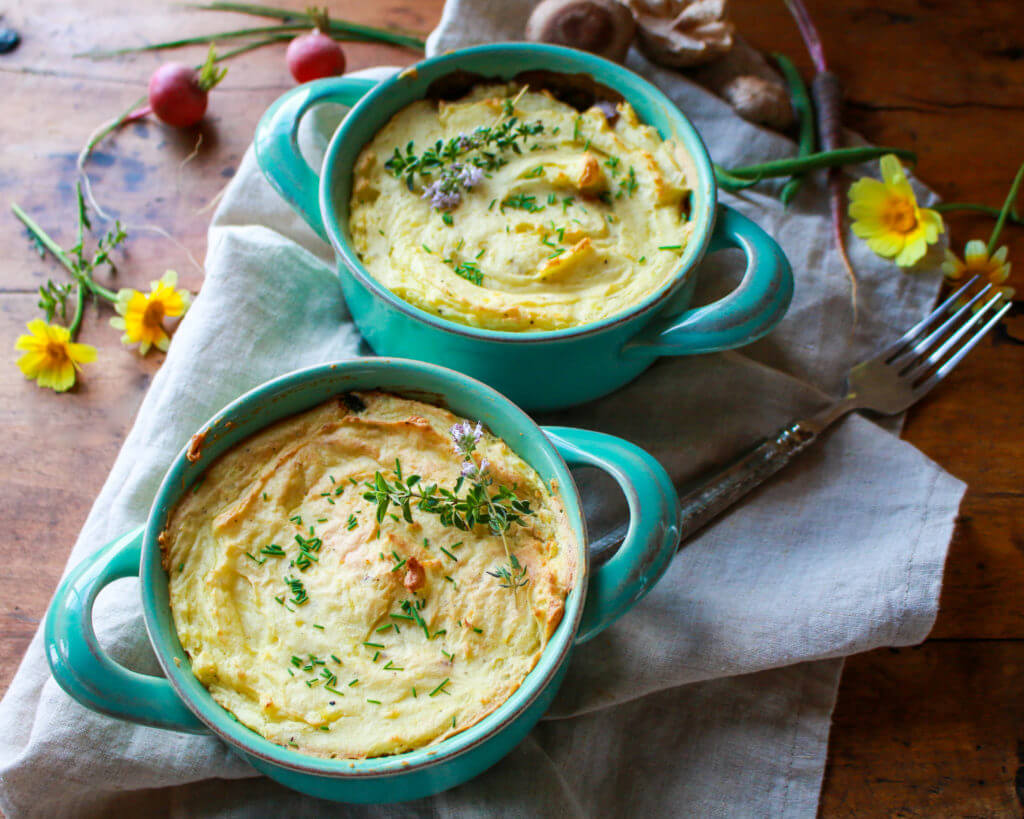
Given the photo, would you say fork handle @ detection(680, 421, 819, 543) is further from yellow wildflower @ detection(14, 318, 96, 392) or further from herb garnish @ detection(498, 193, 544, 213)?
yellow wildflower @ detection(14, 318, 96, 392)

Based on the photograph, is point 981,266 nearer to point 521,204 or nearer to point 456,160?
point 521,204

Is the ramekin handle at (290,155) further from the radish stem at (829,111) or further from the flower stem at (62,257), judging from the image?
the radish stem at (829,111)

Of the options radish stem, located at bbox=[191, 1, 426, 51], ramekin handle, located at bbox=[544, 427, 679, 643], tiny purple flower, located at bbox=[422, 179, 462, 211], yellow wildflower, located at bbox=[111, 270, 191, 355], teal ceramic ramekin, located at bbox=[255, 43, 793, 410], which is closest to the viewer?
ramekin handle, located at bbox=[544, 427, 679, 643]

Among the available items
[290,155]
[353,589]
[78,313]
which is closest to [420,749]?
[353,589]

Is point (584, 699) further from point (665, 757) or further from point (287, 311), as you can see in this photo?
point (287, 311)

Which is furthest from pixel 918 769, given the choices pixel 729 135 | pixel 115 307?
pixel 115 307

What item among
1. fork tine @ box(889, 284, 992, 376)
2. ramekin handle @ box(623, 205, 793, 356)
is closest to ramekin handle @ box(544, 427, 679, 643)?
ramekin handle @ box(623, 205, 793, 356)
